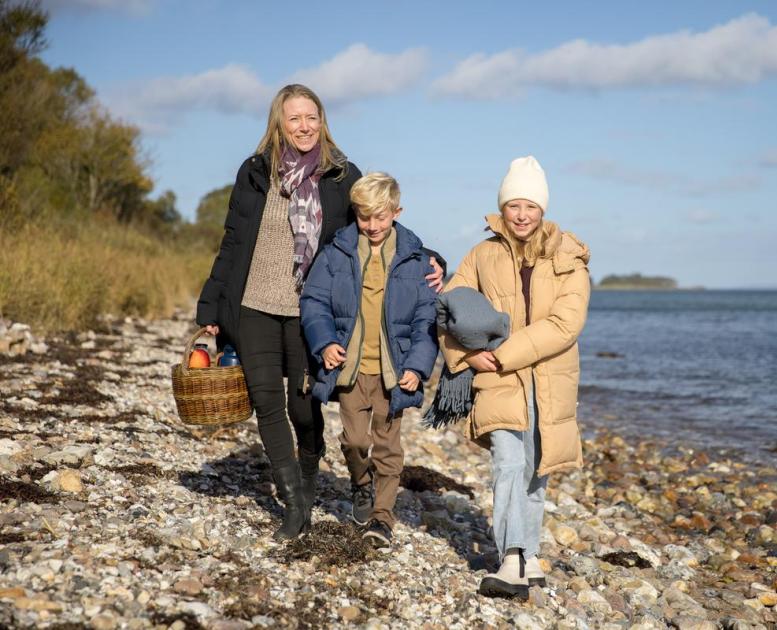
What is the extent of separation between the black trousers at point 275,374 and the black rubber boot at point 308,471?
20cm

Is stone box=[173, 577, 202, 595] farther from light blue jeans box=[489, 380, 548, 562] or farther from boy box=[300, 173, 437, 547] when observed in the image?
light blue jeans box=[489, 380, 548, 562]

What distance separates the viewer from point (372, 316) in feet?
16.3

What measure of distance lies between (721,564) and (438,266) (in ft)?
11.6

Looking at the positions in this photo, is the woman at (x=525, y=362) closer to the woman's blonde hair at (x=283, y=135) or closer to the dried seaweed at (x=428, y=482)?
the woman's blonde hair at (x=283, y=135)

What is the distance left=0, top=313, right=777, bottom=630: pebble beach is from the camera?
13.1ft

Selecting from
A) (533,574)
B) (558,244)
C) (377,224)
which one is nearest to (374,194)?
(377,224)

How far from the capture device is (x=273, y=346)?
5.01 metres

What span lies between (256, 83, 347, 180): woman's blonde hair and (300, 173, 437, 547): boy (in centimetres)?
28

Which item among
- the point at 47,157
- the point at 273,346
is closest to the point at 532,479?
the point at 273,346

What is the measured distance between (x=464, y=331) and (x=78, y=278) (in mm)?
10888

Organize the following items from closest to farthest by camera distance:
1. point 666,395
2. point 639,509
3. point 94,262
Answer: point 639,509
point 94,262
point 666,395

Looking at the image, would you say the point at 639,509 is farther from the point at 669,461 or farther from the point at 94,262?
the point at 94,262

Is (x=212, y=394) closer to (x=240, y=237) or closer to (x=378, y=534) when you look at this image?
(x=240, y=237)

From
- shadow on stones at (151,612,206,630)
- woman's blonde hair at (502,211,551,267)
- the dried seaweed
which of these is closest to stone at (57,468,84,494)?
shadow on stones at (151,612,206,630)
